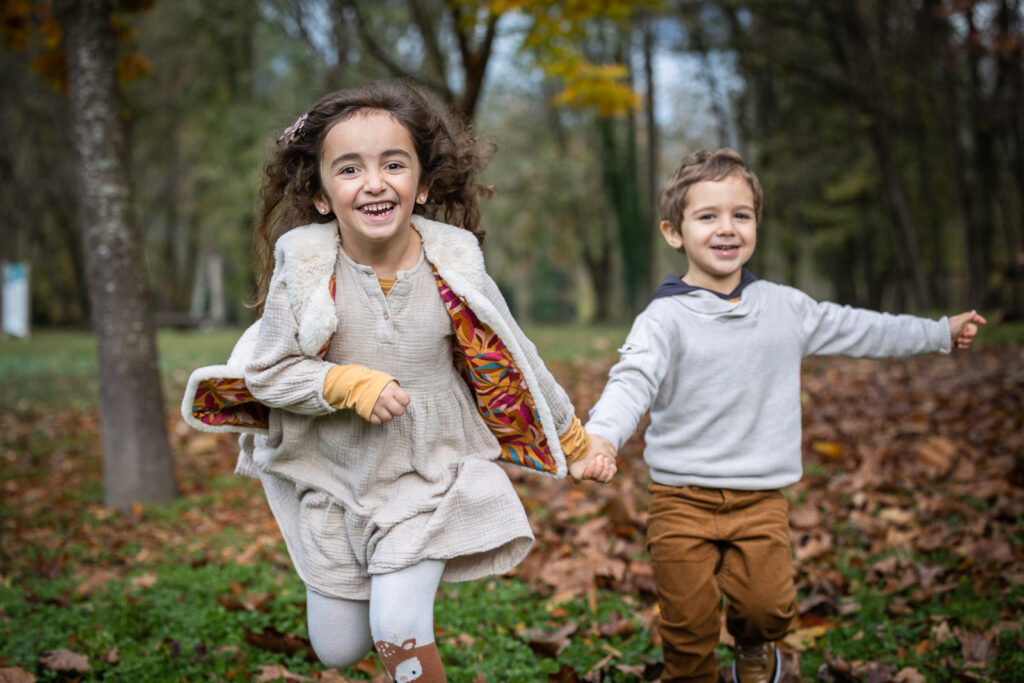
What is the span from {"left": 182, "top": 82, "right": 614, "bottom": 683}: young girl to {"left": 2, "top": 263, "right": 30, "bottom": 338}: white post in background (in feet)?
67.9

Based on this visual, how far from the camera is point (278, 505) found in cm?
287

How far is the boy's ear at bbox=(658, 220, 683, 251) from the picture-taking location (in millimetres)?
3332

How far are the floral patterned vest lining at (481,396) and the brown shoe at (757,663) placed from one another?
3.87ft

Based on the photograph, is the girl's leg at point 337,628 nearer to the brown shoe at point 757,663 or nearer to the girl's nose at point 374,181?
the girl's nose at point 374,181

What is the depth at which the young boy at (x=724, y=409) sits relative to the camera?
307 centimetres

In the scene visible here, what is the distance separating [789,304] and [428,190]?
1.42 metres

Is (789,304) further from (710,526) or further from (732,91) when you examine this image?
(732,91)

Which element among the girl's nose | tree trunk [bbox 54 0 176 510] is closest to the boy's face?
the girl's nose

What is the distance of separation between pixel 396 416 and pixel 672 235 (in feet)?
4.62

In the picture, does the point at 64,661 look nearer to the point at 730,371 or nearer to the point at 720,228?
the point at 730,371

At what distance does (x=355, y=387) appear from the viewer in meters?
2.42

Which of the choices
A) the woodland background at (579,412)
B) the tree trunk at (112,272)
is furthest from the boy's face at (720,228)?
the tree trunk at (112,272)

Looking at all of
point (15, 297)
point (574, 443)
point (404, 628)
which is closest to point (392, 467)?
point (404, 628)

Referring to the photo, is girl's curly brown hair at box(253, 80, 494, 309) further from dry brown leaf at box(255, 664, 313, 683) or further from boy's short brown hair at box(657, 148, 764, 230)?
dry brown leaf at box(255, 664, 313, 683)
